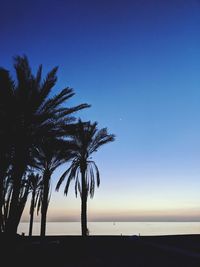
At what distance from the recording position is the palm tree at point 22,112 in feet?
48.2

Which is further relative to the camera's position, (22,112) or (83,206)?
(83,206)

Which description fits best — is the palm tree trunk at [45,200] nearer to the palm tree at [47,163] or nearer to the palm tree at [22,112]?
the palm tree at [47,163]

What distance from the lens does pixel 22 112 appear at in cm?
1521

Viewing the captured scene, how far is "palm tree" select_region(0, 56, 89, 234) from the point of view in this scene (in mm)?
14703

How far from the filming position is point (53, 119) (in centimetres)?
1675
